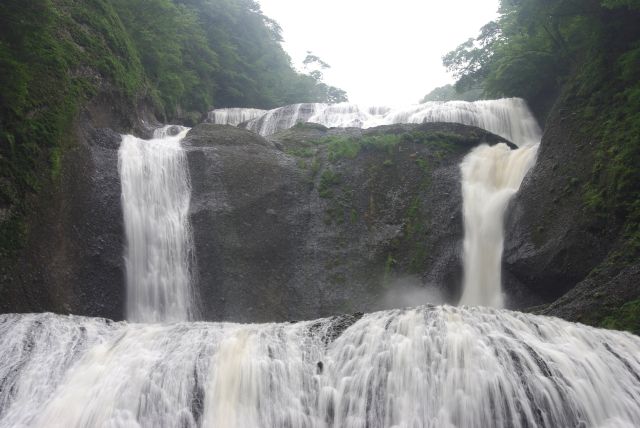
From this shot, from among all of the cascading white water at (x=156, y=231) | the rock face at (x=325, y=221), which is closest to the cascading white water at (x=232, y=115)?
the rock face at (x=325, y=221)

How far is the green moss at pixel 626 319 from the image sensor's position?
753 cm

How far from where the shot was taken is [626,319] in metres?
7.67

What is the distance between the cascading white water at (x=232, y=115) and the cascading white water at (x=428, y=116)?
5.18ft

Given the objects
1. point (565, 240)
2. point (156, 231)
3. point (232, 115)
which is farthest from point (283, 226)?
point (232, 115)

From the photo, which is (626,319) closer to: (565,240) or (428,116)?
(565,240)

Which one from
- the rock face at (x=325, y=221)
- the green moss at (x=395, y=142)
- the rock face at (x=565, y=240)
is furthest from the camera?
the green moss at (x=395, y=142)

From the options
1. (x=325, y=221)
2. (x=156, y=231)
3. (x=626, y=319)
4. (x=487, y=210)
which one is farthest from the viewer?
(x=325, y=221)

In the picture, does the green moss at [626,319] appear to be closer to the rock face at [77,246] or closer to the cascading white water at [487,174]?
the cascading white water at [487,174]

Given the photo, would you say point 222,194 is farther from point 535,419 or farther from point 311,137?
point 535,419

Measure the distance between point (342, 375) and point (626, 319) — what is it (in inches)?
165

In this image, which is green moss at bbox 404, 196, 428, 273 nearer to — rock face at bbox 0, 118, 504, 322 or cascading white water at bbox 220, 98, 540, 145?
rock face at bbox 0, 118, 504, 322

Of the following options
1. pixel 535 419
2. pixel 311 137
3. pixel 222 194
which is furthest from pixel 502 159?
pixel 535 419

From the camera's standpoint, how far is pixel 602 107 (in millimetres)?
11945

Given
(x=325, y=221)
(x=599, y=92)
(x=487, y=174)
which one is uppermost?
(x=599, y=92)
